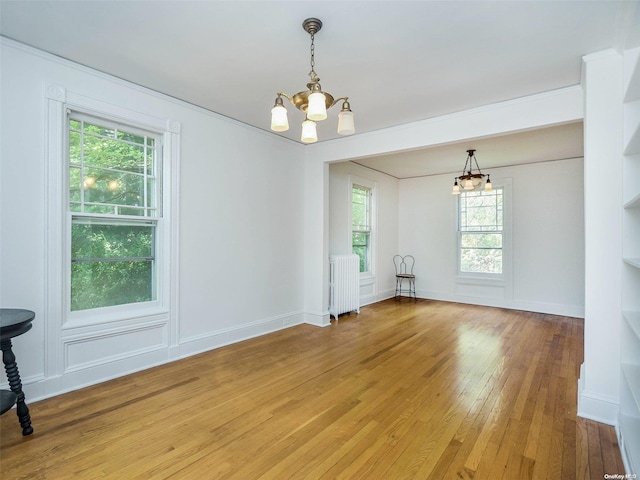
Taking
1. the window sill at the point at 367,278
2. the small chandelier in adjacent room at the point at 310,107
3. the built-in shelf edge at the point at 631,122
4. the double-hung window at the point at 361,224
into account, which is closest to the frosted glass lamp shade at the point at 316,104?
the small chandelier in adjacent room at the point at 310,107

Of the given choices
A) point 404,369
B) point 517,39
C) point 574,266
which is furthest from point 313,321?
point 574,266

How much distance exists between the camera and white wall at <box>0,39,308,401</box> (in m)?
2.52

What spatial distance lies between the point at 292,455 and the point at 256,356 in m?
1.75

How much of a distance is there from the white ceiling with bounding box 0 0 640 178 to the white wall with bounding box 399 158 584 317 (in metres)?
3.33

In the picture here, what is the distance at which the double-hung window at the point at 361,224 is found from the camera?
20.9 feet

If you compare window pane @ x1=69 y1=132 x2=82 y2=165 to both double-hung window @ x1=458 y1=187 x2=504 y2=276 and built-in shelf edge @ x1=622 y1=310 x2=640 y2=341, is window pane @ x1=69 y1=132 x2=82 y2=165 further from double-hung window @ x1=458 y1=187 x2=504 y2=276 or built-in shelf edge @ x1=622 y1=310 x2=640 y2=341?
double-hung window @ x1=458 y1=187 x2=504 y2=276

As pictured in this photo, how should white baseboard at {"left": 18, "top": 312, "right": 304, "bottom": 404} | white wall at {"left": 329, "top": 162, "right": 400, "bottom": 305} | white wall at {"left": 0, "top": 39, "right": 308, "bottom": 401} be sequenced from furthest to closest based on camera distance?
1. white wall at {"left": 329, "top": 162, "right": 400, "bottom": 305}
2. white baseboard at {"left": 18, "top": 312, "right": 304, "bottom": 404}
3. white wall at {"left": 0, "top": 39, "right": 308, "bottom": 401}

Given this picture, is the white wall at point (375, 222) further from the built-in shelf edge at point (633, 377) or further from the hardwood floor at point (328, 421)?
the built-in shelf edge at point (633, 377)

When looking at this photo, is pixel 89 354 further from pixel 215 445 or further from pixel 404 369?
pixel 404 369

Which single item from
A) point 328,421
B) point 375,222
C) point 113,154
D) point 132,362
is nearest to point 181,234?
point 113,154

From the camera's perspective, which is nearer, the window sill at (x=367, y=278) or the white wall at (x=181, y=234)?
the white wall at (x=181, y=234)

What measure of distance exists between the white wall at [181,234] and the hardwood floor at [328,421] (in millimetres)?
292

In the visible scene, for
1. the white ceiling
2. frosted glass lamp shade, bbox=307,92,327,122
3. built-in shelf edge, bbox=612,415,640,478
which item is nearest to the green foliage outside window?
the white ceiling

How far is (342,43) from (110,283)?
9.61 ft
